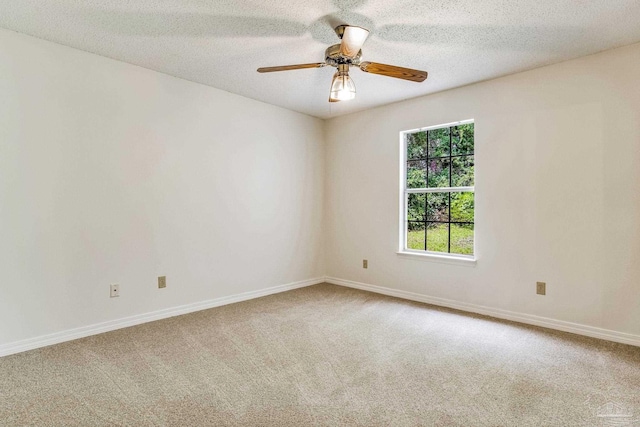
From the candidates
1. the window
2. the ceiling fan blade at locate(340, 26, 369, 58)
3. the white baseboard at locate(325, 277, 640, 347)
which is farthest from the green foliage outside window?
the ceiling fan blade at locate(340, 26, 369, 58)

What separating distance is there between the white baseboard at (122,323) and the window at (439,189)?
183 cm

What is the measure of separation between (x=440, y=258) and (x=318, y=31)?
257cm

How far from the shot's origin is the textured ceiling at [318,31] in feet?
7.25

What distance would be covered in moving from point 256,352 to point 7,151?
2.29 metres

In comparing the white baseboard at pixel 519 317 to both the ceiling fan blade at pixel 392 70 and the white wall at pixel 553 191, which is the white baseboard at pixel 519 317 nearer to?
the white wall at pixel 553 191

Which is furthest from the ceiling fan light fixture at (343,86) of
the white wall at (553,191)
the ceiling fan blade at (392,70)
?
the white wall at (553,191)

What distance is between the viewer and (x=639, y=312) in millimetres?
2682

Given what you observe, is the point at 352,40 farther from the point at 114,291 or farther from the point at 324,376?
the point at 114,291

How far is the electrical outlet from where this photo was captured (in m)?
3.00

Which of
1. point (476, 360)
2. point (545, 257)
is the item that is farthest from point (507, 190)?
point (476, 360)

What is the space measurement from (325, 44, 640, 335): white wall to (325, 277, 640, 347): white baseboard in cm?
5

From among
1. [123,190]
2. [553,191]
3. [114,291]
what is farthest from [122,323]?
[553,191]

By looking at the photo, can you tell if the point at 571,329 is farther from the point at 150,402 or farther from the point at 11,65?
the point at 11,65

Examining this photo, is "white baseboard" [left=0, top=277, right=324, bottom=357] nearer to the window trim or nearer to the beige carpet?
the beige carpet
